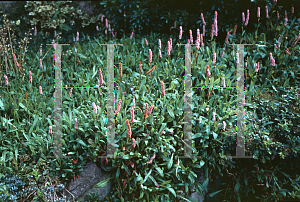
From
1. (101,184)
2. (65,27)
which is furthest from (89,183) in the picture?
(65,27)

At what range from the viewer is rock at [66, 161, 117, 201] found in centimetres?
294

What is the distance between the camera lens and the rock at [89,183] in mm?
2941

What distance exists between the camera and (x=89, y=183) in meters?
2.96

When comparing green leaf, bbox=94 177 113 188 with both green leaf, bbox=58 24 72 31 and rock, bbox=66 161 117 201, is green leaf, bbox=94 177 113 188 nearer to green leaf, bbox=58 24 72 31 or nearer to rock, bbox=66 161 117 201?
rock, bbox=66 161 117 201

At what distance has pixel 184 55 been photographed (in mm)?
4293

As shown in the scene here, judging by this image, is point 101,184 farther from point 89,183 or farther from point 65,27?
point 65,27

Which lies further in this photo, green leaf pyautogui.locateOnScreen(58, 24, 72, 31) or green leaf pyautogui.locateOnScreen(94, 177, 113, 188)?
green leaf pyautogui.locateOnScreen(58, 24, 72, 31)

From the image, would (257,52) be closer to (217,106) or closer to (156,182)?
(217,106)

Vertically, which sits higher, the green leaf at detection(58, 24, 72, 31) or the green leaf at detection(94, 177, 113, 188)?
the green leaf at detection(58, 24, 72, 31)

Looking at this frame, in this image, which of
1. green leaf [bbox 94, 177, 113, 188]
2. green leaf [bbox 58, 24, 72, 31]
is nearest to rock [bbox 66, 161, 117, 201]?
green leaf [bbox 94, 177, 113, 188]

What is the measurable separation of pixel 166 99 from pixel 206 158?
79 cm

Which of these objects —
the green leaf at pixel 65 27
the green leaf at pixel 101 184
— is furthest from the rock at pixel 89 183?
the green leaf at pixel 65 27

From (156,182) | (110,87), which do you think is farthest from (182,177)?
(110,87)

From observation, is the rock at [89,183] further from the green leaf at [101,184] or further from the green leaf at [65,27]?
the green leaf at [65,27]
